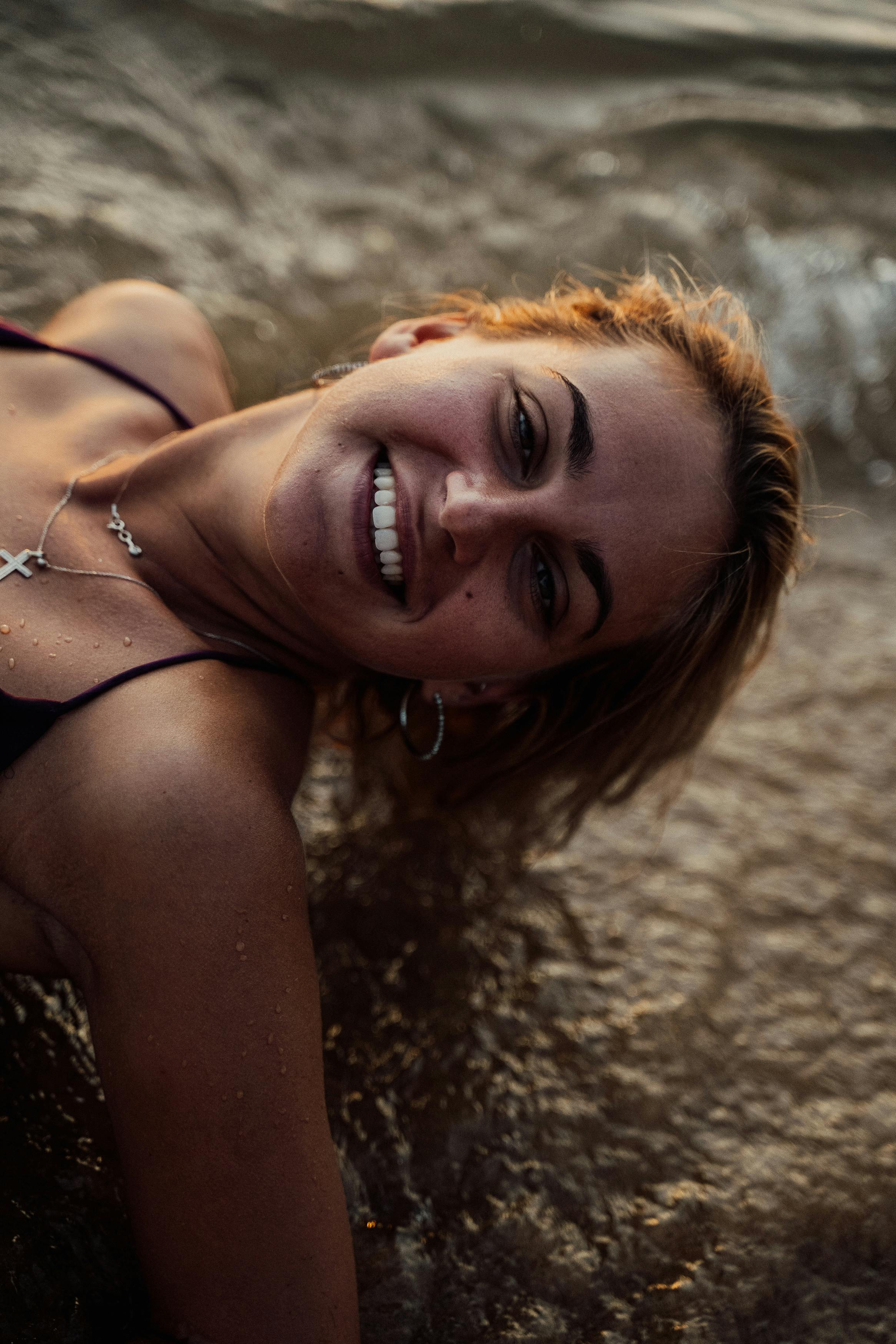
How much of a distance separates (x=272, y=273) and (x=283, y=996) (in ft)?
7.68

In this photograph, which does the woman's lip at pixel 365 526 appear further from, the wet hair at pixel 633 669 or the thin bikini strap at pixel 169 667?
the wet hair at pixel 633 669

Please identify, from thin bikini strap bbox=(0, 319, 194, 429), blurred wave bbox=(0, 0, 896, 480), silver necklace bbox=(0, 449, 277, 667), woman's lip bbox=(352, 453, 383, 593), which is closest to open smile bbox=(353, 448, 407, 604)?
woman's lip bbox=(352, 453, 383, 593)

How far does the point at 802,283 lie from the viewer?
359cm

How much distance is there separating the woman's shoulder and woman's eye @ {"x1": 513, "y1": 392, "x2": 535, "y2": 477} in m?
0.90

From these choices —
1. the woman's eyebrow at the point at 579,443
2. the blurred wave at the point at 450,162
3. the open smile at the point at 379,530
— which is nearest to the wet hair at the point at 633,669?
the woman's eyebrow at the point at 579,443

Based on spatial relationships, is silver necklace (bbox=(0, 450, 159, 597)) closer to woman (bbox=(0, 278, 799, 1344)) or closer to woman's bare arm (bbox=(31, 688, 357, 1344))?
woman (bbox=(0, 278, 799, 1344))

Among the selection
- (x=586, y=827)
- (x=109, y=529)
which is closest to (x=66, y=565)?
(x=109, y=529)

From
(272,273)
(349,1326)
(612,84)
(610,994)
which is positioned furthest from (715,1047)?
(612,84)

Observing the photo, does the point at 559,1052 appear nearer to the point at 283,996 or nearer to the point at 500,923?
the point at 500,923

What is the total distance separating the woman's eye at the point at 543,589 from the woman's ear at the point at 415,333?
504 millimetres

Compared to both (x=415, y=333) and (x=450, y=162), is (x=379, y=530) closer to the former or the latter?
(x=415, y=333)

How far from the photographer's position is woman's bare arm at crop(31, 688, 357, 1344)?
1254 mm

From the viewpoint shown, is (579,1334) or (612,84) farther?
(612,84)

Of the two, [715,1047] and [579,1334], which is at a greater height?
[715,1047]
